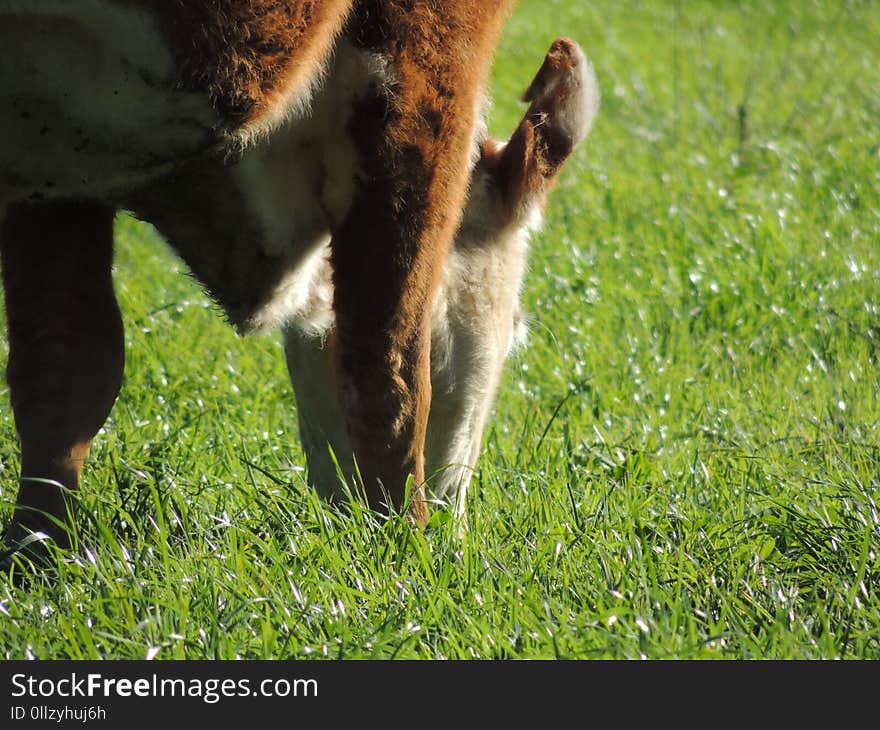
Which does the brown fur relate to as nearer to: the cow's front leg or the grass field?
the cow's front leg

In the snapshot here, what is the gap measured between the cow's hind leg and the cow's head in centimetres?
57

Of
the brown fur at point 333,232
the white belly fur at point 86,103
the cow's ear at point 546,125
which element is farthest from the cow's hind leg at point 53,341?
the cow's ear at point 546,125

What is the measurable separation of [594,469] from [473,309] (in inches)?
25.5

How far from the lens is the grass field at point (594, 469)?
285 centimetres

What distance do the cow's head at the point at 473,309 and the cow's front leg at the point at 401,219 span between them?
0.28m

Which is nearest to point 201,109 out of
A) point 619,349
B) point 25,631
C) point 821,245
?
point 25,631

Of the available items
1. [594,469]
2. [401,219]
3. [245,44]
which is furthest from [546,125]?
[245,44]

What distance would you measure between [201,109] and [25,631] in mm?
1148

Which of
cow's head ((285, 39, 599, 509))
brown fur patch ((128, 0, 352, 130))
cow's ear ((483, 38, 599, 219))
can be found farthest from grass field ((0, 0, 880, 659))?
brown fur patch ((128, 0, 352, 130))

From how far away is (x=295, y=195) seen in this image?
3.31 meters

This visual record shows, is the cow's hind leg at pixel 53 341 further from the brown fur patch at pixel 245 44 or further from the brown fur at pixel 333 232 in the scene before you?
the brown fur patch at pixel 245 44

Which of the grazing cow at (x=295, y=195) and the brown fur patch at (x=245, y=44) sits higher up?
the brown fur patch at (x=245, y=44)

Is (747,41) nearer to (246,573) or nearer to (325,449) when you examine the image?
(325,449)

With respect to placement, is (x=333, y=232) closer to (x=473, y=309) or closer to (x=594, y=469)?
(x=473, y=309)
